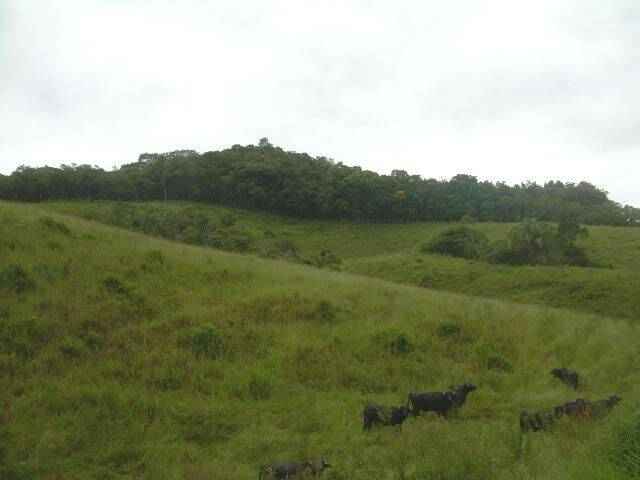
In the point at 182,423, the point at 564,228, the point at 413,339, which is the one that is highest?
the point at 564,228

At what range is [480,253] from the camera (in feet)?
138

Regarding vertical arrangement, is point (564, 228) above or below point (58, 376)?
above

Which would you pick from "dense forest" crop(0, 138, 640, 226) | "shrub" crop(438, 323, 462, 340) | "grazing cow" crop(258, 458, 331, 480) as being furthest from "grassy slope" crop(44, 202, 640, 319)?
"grazing cow" crop(258, 458, 331, 480)

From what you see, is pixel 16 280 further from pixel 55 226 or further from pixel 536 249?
pixel 536 249

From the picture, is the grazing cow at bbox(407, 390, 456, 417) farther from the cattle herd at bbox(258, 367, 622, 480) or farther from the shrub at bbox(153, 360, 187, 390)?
the shrub at bbox(153, 360, 187, 390)

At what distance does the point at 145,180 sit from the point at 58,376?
7237cm

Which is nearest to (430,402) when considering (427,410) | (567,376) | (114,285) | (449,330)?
(427,410)

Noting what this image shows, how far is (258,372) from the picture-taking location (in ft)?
29.5

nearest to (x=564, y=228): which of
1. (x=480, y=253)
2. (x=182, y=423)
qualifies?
(x=480, y=253)

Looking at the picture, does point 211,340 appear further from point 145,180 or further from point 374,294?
point 145,180

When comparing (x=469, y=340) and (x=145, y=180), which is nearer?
(x=469, y=340)

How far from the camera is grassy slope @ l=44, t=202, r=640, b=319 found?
26141 mm

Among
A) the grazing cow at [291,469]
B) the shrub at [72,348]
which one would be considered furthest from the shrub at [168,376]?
the grazing cow at [291,469]

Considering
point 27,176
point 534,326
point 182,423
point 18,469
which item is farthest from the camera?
point 27,176
